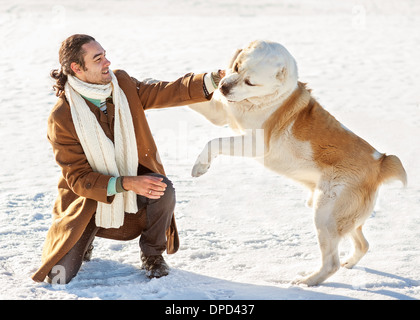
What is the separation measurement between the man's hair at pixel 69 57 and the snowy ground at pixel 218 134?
1233 mm

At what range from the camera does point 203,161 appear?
12.1ft

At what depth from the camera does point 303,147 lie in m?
3.78

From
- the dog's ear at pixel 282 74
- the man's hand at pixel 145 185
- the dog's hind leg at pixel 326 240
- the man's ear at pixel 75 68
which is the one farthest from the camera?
the dog's ear at pixel 282 74

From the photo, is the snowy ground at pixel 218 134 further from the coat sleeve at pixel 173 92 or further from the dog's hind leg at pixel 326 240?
the coat sleeve at pixel 173 92

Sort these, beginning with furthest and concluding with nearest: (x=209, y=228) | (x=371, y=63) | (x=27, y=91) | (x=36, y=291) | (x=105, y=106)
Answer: (x=371, y=63)
(x=27, y=91)
(x=209, y=228)
(x=105, y=106)
(x=36, y=291)

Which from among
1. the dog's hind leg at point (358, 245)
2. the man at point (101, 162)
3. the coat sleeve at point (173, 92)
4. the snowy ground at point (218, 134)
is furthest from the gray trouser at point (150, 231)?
the dog's hind leg at point (358, 245)

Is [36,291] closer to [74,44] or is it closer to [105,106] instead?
[105,106]

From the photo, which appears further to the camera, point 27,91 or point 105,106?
point 27,91

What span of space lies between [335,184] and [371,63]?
662 cm

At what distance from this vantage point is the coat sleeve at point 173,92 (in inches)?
147

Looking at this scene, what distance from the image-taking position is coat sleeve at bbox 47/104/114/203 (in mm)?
3400

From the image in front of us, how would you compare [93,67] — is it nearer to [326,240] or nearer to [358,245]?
[326,240]

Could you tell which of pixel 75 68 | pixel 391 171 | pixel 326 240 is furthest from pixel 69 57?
pixel 391 171

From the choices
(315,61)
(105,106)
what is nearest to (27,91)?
(315,61)
